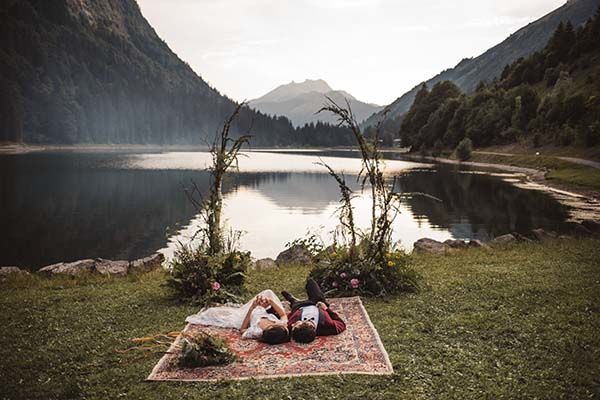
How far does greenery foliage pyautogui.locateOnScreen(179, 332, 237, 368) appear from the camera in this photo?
8.76 meters

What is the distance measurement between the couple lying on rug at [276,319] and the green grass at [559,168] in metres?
45.7

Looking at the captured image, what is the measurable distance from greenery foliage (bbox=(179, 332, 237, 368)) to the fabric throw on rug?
4.9 inches

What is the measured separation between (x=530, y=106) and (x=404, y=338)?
347 feet

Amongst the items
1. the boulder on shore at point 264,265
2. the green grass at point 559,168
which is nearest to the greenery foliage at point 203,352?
the boulder on shore at point 264,265

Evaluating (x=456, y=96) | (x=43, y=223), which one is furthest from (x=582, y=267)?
(x=456, y=96)

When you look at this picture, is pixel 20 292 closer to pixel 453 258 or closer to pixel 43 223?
pixel 453 258

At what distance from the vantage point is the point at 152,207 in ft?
135

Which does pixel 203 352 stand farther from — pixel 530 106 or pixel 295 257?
pixel 530 106

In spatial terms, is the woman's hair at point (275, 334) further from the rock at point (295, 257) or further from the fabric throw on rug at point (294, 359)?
the rock at point (295, 257)

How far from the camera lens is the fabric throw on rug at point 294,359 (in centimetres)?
835

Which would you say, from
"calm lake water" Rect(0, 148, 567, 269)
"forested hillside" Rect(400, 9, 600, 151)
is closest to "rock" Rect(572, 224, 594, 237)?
"calm lake water" Rect(0, 148, 567, 269)

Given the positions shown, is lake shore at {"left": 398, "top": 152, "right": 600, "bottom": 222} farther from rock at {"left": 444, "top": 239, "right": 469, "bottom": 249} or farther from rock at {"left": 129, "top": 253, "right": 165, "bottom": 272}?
rock at {"left": 129, "top": 253, "right": 165, "bottom": 272}

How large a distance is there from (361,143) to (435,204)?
1218 inches

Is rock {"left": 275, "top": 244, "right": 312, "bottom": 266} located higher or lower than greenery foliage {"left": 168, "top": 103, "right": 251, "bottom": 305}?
lower
